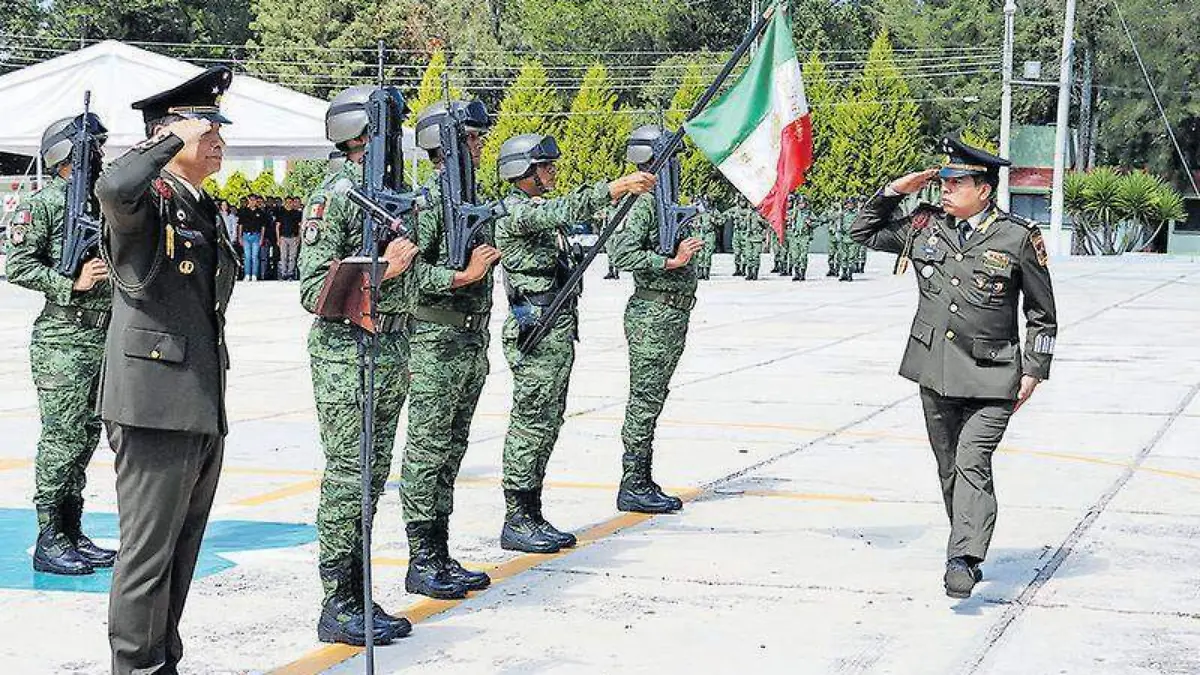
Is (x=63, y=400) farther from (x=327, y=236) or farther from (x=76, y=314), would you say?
(x=327, y=236)

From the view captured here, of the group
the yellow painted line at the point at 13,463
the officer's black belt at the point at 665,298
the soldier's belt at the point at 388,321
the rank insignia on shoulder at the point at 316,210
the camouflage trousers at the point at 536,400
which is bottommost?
the yellow painted line at the point at 13,463

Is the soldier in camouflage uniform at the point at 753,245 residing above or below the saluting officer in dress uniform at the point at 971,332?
below

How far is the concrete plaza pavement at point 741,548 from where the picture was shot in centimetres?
639

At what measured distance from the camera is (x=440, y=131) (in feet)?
23.3

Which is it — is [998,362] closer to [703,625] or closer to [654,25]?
[703,625]

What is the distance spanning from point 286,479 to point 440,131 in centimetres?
384

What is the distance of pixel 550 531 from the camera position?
27.1 ft

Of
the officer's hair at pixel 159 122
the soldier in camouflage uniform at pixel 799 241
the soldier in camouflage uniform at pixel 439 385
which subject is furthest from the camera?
the soldier in camouflage uniform at pixel 799 241

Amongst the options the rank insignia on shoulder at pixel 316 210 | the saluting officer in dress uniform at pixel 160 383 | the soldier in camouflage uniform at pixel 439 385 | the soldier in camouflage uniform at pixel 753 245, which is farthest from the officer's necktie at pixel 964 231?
the soldier in camouflage uniform at pixel 753 245

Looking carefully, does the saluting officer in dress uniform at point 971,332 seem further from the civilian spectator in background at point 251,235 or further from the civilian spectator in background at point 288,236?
the civilian spectator in background at point 288,236

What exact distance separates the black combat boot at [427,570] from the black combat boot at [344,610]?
77cm

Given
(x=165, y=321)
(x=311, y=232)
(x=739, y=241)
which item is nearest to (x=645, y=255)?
(x=311, y=232)

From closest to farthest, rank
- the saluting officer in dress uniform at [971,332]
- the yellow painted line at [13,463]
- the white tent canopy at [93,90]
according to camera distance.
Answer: the saluting officer in dress uniform at [971,332], the yellow painted line at [13,463], the white tent canopy at [93,90]

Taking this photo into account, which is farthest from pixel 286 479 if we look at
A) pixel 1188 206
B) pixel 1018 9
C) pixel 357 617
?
pixel 1018 9
